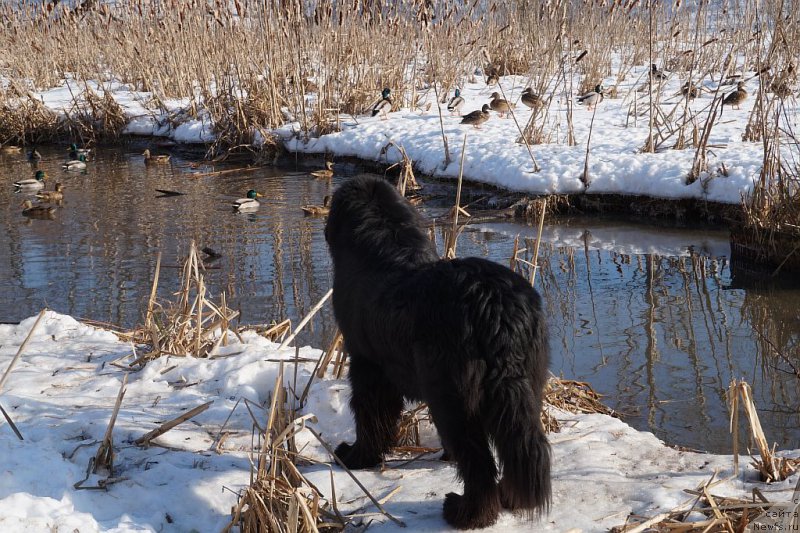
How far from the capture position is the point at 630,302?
22.4 feet

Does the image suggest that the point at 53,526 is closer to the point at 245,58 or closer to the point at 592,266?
the point at 592,266

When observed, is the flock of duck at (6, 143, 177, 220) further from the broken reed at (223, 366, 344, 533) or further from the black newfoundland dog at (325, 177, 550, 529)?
the black newfoundland dog at (325, 177, 550, 529)

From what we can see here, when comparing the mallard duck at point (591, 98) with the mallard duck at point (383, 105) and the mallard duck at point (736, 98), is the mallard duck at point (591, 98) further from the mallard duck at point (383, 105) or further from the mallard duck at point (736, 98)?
the mallard duck at point (383, 105)

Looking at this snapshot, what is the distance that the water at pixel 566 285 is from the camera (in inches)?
199

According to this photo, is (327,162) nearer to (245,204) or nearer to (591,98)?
(245,204)

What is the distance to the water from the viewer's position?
507 centimetres

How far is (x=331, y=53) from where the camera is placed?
13688mm

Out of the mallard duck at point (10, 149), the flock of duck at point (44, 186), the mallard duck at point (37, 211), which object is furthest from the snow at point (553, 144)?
the mallard duck at point (37, 211)

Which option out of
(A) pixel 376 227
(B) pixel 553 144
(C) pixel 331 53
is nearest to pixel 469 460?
(A) pixel 376 227

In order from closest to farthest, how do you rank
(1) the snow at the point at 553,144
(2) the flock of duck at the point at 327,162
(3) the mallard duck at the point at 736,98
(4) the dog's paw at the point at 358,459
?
(4) the dog's paw at the point at 358,459 → (1) the snow at the point at 553,144 → (2) the flock of duck at the point at 327,162 → (3) the mallard duck at the point at 736,98

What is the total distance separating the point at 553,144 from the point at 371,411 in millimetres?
8649

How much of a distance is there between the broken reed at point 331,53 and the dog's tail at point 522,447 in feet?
29.7

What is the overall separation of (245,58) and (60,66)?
26.5 ft

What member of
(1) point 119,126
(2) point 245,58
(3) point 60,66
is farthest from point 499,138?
(3) point 60,66
